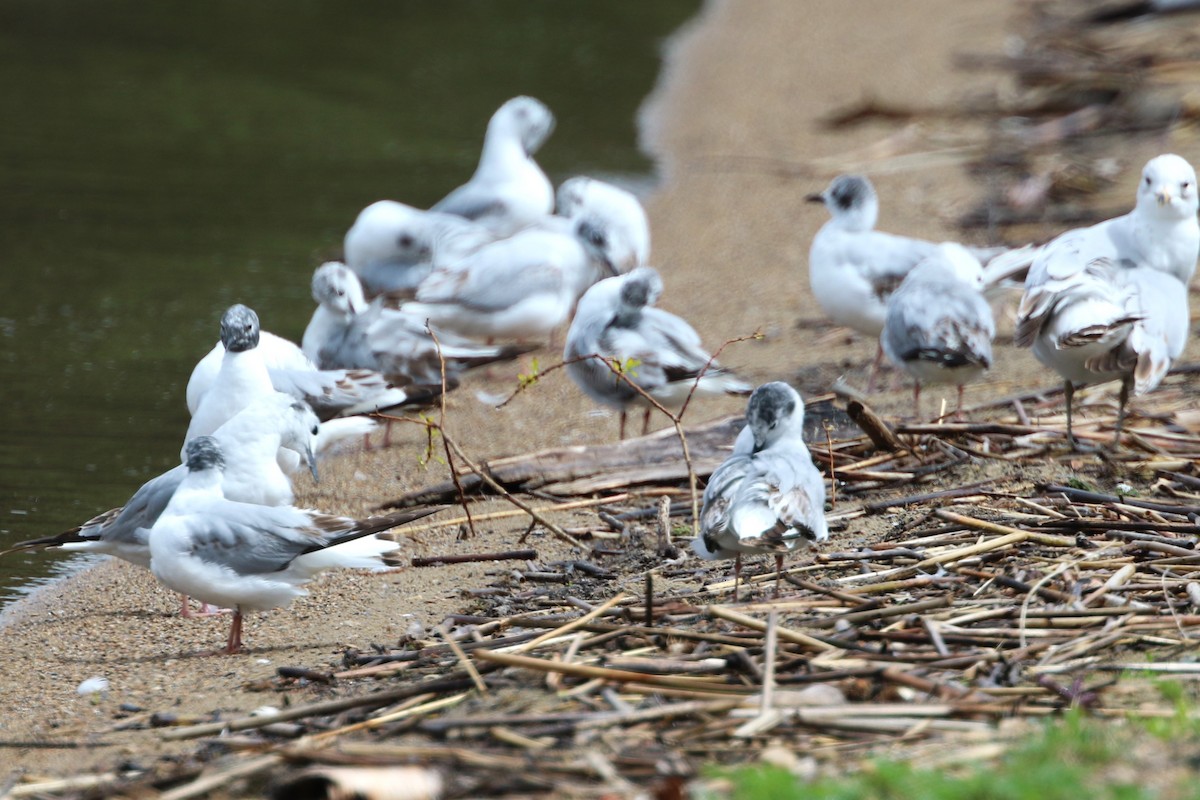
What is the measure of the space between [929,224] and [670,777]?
330 inches

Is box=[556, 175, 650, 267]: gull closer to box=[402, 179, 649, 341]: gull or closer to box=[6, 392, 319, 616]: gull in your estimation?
box=[402, 179, 649, 341]: gull

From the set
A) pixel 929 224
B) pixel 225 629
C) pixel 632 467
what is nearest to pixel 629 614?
pixel 225 629

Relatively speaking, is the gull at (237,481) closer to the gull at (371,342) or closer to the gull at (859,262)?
the gull at (371,342)

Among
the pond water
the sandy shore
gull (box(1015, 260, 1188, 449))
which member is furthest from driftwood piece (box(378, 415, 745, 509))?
the pond water

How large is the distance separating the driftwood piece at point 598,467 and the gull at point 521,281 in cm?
229

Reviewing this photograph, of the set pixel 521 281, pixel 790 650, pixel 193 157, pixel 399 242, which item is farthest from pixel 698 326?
pixel 193 157

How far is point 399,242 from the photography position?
9797mm

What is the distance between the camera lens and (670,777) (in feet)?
10.4

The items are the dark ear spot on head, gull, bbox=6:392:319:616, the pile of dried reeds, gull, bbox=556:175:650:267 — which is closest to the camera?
the pile of dried reeds

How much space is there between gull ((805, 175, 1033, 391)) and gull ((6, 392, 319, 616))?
293cm

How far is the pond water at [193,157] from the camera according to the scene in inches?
A: 314

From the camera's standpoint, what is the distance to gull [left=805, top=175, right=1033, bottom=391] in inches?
301

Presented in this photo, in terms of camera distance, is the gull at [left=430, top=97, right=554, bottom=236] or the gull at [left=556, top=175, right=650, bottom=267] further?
the gull at [left=430, top=97, right=554, bottom=236]

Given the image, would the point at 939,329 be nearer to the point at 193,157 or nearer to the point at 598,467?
the point at 598,467
